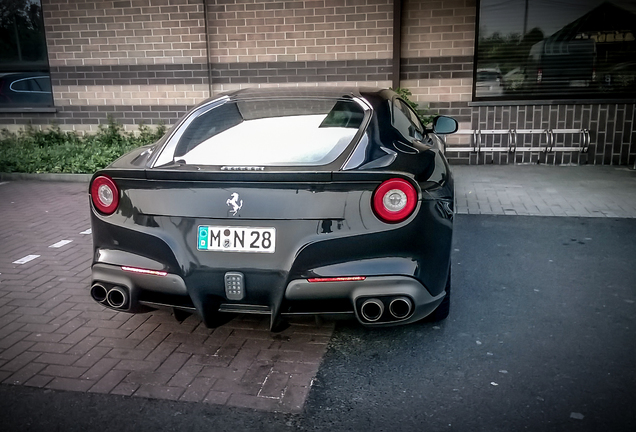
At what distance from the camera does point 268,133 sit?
3666 millimetres

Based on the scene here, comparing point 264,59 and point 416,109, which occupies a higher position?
point 264,59

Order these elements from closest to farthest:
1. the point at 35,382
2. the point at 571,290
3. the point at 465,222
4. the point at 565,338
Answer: the point at 35,382 < the point at 565,338 < the point at 571,290 < the point at 465,222

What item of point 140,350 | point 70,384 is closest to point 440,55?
point 140,350

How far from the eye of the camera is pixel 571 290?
4414mm

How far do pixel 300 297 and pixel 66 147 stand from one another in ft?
27.7

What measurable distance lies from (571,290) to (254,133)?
104 inches

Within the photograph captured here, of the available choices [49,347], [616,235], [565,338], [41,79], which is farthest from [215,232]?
[41,79]

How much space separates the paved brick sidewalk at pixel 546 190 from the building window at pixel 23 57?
7.92 meters

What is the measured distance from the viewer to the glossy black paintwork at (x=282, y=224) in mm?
3045

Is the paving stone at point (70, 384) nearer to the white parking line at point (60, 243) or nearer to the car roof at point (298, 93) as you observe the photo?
the car roof at point (298, 93)

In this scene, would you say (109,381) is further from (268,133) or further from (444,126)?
(444,126)

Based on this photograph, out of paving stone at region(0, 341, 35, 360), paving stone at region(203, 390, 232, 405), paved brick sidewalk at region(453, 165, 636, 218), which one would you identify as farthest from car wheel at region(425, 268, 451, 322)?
paved brick sidewalk at region(453, 165, 636, 218)

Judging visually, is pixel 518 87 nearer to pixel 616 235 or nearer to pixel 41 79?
pixel 616 235

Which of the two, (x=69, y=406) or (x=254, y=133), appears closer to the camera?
(x=69, y=406)
